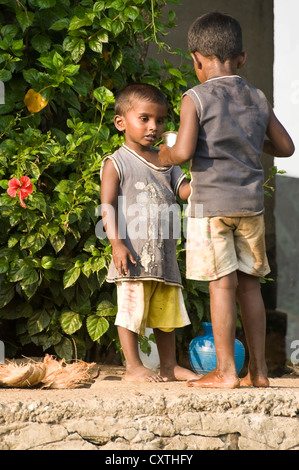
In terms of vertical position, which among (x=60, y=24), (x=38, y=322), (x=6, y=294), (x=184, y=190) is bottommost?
(x=38, y=322)


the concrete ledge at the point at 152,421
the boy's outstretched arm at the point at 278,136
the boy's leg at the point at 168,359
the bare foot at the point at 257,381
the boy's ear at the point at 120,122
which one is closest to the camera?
the concrete ledge at the point at 152,421

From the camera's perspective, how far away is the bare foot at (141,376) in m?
2.79

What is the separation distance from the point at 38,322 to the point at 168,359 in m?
0.76

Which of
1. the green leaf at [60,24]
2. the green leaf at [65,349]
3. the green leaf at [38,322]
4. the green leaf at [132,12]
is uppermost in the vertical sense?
the green leaf at [132,12]

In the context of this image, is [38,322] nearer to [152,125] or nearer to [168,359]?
[168,359]

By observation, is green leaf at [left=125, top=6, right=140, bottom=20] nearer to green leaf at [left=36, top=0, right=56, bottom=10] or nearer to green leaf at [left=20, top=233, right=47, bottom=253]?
green leaf at [left=36, top=0, right=56, bottom=10]

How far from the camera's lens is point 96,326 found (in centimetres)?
331

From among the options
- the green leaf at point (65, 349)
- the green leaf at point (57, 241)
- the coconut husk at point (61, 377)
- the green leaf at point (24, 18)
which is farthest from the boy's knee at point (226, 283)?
the green leaf at point (24, 18)

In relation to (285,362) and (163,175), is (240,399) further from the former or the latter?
(285,362)

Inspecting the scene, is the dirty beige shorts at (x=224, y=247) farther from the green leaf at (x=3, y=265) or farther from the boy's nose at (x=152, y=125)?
the green leaf at (x=3, y=265)

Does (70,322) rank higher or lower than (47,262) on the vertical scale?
lower

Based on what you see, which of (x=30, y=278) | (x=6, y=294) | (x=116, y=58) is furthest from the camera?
(x=116, y=58)

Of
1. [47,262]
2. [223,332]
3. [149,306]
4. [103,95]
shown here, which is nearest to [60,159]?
[103,95]

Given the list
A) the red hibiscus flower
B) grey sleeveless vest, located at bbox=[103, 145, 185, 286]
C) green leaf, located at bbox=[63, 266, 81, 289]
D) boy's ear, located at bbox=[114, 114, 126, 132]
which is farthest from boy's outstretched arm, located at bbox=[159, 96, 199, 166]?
green leaf, located at bbox=[63, 266, 81, 289]
